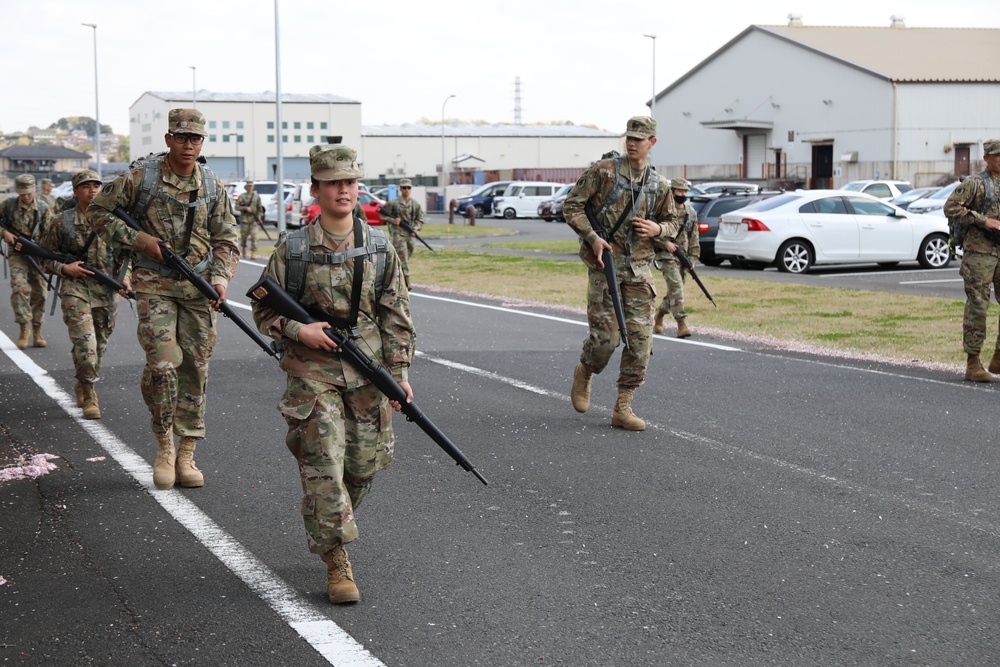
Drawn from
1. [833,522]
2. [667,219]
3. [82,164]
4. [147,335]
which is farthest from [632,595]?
[82,164]

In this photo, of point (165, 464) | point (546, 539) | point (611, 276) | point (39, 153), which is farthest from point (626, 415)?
point (39, 153)

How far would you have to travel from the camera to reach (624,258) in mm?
8188

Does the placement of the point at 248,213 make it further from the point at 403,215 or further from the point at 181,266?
the point at 181,266

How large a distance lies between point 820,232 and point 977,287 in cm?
1281

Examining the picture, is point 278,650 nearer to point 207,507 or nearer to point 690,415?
point 207,507

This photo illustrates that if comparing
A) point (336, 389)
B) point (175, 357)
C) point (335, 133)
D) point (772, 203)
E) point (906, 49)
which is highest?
point (906, 49)

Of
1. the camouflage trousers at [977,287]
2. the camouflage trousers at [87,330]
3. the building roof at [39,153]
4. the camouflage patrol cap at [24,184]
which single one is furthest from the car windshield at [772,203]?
the building roof at [39,153]

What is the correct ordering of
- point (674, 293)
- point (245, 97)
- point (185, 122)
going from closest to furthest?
1. point (185, 122)
2. point (674, 293)
3. point (245, 97)

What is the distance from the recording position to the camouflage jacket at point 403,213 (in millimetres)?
21219

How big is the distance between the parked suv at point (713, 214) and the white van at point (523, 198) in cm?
2956

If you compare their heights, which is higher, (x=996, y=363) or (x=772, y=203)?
(x=772, y=203)

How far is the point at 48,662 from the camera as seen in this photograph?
430 centimetres

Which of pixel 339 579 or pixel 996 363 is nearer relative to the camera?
pixel 339 579

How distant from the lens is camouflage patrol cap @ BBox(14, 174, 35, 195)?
11.8m
